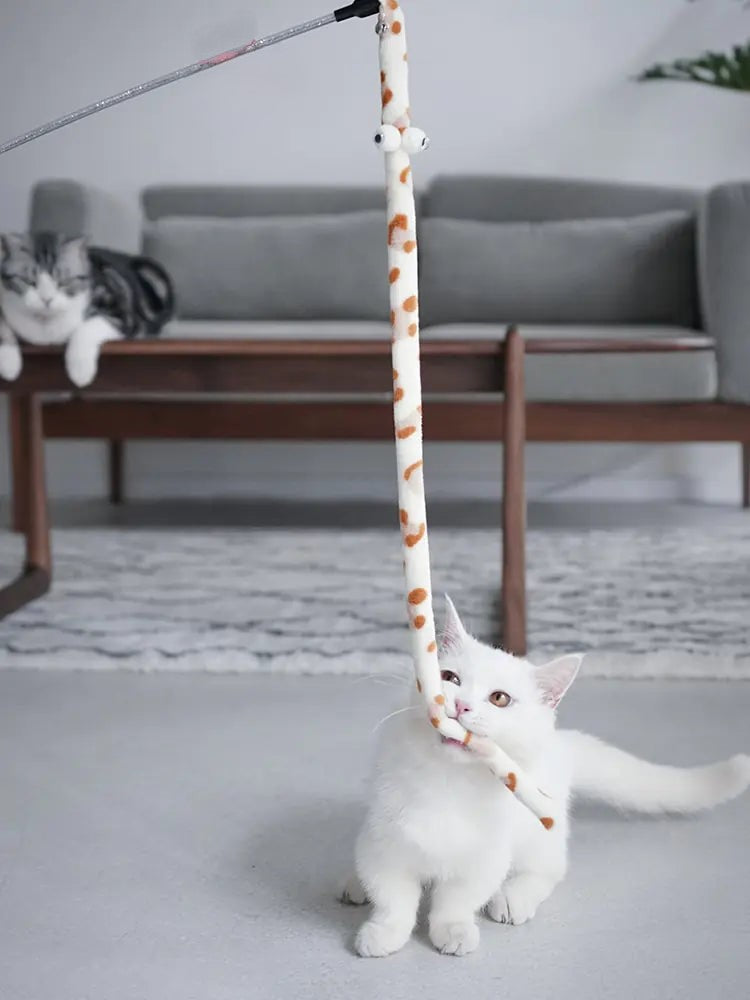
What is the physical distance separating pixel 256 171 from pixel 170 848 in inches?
110

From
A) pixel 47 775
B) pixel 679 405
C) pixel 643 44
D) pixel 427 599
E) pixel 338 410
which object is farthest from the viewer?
pixel 643 44

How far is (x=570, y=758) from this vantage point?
0.94m

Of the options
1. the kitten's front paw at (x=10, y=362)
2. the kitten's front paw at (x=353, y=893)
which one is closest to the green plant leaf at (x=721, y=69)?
the kitten's front paw at (x=10, y=362)

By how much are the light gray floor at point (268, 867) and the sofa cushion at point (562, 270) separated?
1.69 meters

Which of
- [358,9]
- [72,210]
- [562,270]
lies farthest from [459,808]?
[72,210]

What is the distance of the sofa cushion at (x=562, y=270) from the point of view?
2.87 m

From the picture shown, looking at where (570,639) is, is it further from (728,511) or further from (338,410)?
(728,511)

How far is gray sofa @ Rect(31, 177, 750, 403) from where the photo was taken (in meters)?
2.88

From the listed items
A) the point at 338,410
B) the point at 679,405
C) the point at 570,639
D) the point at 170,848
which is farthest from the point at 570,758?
Result: the point at 338,410

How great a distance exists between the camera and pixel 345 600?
6.22 ft

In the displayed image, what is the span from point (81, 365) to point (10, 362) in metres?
0.12

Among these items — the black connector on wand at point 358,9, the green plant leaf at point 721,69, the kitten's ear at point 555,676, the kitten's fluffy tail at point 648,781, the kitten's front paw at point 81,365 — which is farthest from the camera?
the green plant leaf at point 721,69

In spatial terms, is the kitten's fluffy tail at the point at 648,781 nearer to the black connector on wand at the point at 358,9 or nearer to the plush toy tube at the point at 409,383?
the plush toy tube at the point at 409,383

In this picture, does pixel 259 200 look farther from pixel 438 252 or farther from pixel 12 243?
pixel 12 243
